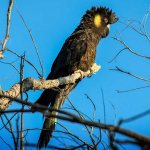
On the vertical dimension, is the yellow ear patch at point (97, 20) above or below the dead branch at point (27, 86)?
above

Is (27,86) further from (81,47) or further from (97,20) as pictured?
(97,20)

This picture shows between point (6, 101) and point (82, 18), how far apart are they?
169 inches

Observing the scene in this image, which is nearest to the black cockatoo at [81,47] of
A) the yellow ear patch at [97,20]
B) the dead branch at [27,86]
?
the yellow ear patch at [97,20]

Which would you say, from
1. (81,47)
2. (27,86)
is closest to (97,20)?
(81,47)

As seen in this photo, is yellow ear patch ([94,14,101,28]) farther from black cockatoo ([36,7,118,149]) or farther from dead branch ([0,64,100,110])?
dead branch ([0,64,100,110])

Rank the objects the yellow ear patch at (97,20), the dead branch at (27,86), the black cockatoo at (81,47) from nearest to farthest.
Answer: the dead branch at (27,86)
the black cockatoo at (81,47)
the yellow ear patch at (97,20)

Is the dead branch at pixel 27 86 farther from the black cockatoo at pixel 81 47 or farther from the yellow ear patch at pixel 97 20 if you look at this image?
the yellow ear patch at pixel 97 20

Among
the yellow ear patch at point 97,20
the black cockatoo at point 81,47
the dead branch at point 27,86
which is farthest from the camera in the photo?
the yellow ear patch at point 97,20

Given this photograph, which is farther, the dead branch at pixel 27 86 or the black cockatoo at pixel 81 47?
the black cockatoo at pixel 81 47

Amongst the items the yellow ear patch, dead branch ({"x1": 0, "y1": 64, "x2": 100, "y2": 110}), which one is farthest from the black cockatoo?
dead branch ({"x1": 0, "y1": 64, "x2": 100, "y2": 110})

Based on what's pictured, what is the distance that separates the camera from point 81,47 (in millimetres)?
6559

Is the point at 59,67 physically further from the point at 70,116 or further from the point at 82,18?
the point at 70,116

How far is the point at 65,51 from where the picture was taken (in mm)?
6547

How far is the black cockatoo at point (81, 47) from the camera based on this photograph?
615 centimetres
